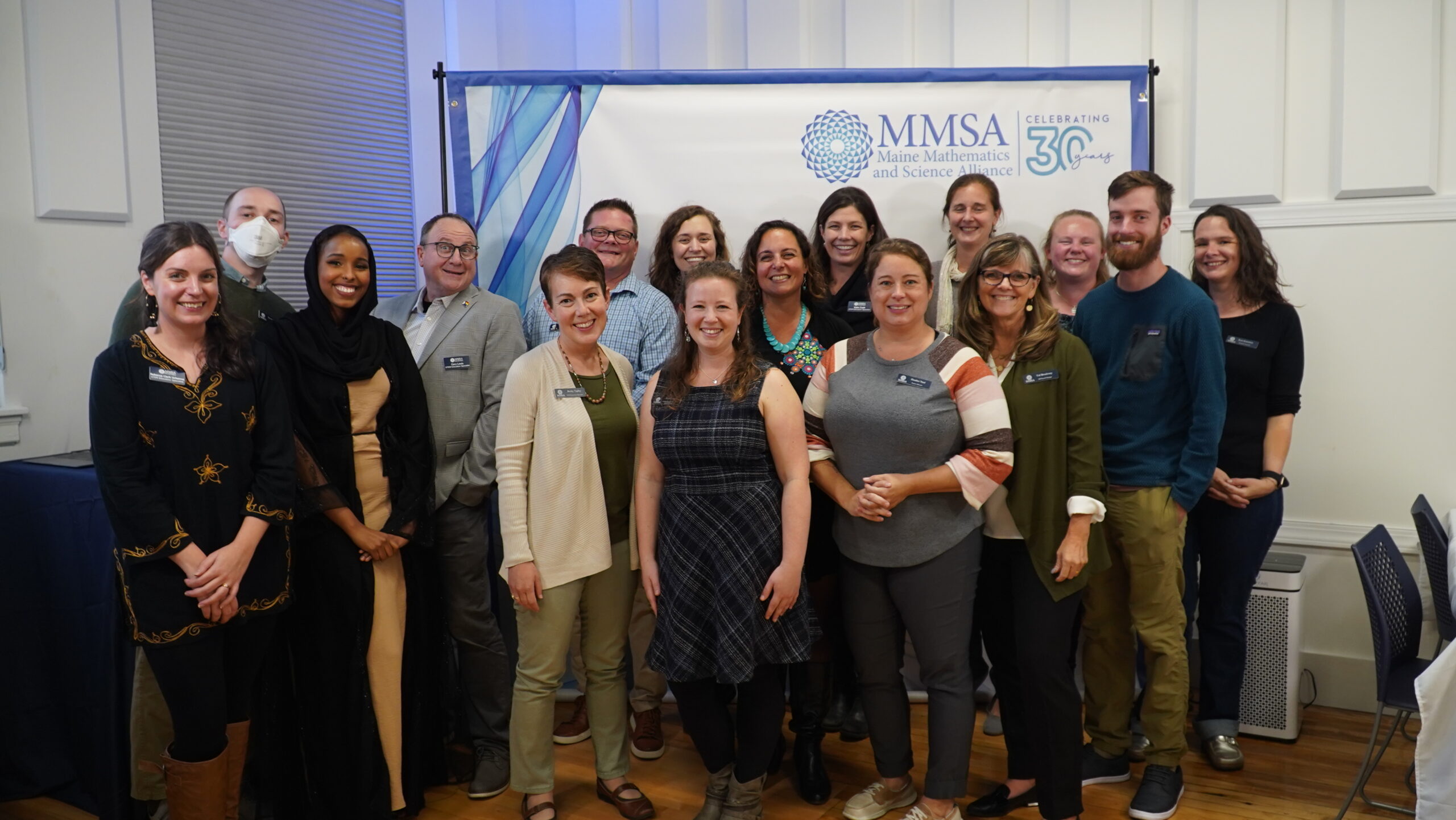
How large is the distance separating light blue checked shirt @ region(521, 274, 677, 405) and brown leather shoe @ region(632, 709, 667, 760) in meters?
1.08

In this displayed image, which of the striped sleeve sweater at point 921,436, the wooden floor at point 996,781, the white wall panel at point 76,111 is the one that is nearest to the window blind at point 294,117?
the white wall panel at point 76,111

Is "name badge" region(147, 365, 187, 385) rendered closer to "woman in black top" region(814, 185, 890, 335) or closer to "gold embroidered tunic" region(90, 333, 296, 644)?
"gold embroidered tunic" region(90, 333, 296, 644)

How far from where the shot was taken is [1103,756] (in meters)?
3.03

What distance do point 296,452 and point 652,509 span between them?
0.93m

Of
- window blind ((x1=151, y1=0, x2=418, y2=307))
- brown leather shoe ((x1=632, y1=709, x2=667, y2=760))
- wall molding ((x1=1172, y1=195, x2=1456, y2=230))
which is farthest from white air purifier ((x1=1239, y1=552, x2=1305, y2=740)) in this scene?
window blind ((x1=151, y1=0, x2=418, y2=307))

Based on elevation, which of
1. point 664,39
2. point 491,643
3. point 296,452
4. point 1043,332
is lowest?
point 491,643

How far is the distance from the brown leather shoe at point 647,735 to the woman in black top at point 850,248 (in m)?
1.48

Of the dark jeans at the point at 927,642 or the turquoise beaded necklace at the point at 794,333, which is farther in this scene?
the turquoise beaded necklace at the point at 794,333

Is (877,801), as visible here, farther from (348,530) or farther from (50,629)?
(50,629)

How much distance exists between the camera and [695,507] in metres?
2.62

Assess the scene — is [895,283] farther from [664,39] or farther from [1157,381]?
[664,39]

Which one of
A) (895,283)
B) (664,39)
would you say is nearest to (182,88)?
(664,39)

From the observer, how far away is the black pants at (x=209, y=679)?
2336 millimetres

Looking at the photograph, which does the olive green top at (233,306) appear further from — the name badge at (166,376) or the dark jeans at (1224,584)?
the dark jeans at (1224,584)
